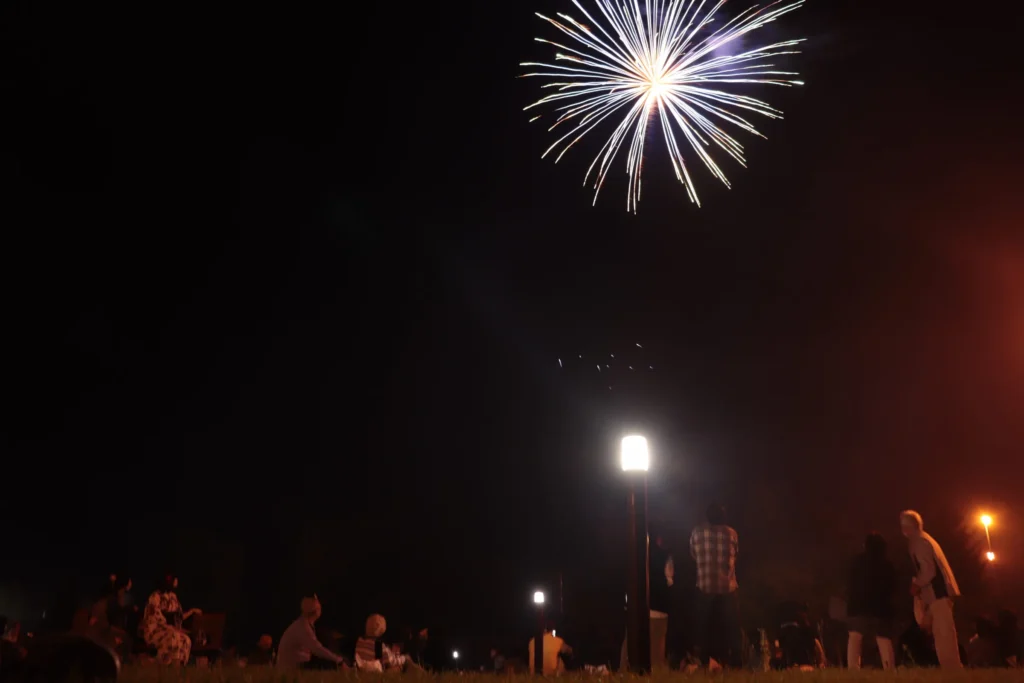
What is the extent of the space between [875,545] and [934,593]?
0.97 metres

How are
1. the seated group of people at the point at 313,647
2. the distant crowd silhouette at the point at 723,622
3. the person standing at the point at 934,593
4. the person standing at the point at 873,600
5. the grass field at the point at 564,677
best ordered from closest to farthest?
Answer: 1. the grass field at the point at 564,677
2. the person standing at the point at 934,593
3. the distant crowd silhouette at the point at 723,622
4. the seated group of people at the point at 313,647
5. the person standing at the point at 873,600

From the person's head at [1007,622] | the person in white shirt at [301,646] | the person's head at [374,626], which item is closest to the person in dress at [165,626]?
the person in white shirt at [301,646]

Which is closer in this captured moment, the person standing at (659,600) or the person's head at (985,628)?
the person standing at (659,600)

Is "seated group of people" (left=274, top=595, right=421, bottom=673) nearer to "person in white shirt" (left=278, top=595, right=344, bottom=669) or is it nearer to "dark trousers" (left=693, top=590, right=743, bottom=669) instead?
"person in white shirt" (left=278, top=595, right=344, bottom=669)

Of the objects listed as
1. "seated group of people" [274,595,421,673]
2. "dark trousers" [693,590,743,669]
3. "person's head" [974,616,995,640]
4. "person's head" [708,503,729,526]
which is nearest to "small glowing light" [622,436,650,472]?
"person's head" [708,503,729,526]

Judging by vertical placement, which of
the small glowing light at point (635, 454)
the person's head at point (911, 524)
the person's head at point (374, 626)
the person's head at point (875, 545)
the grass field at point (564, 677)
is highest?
the small glowing light at point (635, 454)

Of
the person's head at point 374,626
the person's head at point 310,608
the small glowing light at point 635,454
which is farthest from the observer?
the person's head at point 374,626

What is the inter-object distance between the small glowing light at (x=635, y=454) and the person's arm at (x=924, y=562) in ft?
10.9

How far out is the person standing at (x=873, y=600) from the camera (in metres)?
11.6

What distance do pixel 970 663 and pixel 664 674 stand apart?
571 centimetres

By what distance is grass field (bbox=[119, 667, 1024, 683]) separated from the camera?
795cm

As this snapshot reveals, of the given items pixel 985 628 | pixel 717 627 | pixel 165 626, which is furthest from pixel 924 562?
pixel 165 626

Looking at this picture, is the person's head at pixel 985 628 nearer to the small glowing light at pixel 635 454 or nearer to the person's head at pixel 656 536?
the person's head at pixel 656 536

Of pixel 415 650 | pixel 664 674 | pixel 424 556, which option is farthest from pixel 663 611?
pixel 424 556
